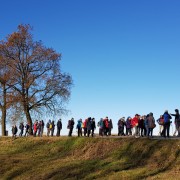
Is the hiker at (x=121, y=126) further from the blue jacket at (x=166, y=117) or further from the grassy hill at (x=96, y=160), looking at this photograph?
the blue jacket at (x=166, y=117)

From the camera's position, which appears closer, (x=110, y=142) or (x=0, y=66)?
(x=110, y=142)

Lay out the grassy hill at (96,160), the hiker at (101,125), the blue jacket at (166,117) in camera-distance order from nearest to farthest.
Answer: the grassy hill at (96,160)
the blue jacket at (166,117)
the hiker at (101,125)

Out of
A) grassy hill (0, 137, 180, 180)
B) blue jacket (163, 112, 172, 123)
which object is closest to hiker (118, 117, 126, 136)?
grassy hill (0, 137, 180, 180)

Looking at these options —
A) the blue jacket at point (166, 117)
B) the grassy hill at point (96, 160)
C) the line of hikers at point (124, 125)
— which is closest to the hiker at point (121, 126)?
the line of hikers at point (124, 125)

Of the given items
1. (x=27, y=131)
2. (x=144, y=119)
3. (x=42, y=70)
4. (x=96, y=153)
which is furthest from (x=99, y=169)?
(x=42, y=70)

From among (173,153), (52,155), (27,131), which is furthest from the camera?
(27,131)

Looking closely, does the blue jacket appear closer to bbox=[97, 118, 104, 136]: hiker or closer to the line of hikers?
the line of hikers

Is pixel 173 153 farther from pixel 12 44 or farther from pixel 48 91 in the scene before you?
pixel 12 44

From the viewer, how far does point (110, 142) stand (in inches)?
1077

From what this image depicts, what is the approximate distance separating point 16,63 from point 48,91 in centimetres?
508

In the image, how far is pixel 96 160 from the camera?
25.1m

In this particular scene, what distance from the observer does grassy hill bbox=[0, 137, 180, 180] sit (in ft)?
71.3

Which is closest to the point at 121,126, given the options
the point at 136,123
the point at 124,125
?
the point at 124,125

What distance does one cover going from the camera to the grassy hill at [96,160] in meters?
21.7
